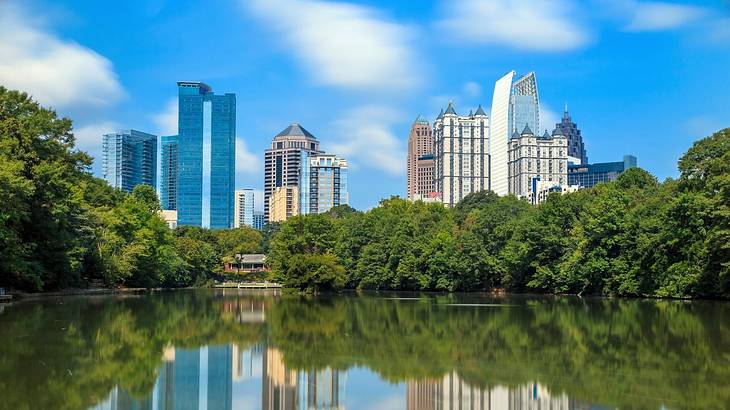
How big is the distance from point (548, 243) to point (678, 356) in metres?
46.5

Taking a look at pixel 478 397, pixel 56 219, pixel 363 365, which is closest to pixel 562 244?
pixel 56 219

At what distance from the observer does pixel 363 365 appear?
16156 mm

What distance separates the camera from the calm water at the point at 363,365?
1220cm

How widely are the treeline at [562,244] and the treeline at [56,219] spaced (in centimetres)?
1351

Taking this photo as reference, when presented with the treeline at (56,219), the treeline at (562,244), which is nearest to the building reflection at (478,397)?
the treeline at (56,219)

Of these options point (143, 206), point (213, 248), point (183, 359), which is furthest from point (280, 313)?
point (213, 248)

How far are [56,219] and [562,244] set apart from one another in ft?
119

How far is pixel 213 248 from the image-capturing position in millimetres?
124188

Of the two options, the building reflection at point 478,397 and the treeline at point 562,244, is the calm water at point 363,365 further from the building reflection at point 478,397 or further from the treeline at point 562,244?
the treeline at point 562,244

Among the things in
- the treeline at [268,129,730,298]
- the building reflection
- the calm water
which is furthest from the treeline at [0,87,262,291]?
the building reflection

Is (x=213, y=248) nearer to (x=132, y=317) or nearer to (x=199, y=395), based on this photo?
(x=132, y=317)

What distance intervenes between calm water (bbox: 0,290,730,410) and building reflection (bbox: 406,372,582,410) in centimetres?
3

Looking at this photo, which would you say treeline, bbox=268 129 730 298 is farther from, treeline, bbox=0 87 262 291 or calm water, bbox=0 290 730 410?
calm water, bbox=0 290 730 410

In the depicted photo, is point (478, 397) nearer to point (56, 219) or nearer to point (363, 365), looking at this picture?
point (363, 365)
